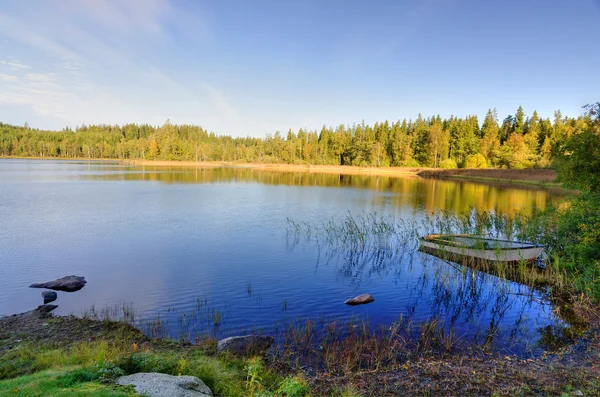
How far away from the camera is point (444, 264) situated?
18000 mm

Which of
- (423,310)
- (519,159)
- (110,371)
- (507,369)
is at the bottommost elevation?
(423,310)

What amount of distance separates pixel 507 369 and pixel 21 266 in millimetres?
19306

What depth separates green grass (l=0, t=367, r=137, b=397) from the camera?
4.88 m

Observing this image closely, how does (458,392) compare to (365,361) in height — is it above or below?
above

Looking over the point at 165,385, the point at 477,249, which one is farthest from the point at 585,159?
the point at 165,385

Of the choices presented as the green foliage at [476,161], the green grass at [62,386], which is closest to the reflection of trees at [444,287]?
the green grass at [62,386]

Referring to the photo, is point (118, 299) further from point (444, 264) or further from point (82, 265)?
point (444, 264)

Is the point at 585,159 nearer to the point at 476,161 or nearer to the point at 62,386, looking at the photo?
the point at 62,386

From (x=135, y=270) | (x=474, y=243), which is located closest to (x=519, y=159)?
(x=474, y=243)

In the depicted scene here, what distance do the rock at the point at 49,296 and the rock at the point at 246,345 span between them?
296 inches

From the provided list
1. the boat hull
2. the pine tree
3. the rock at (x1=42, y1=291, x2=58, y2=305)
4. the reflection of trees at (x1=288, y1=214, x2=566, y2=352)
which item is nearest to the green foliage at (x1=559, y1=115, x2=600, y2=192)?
the boat hull

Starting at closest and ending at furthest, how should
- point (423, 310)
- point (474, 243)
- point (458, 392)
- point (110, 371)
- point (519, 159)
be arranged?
1. point (110, 371)
2. point (458, 392)
3. point (423, 310)
4. point (474, 243)
5. point (519, 159)

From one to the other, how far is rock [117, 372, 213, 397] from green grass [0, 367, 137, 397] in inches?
9.1

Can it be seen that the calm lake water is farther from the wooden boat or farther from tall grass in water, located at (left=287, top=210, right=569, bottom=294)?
the wooden boat
